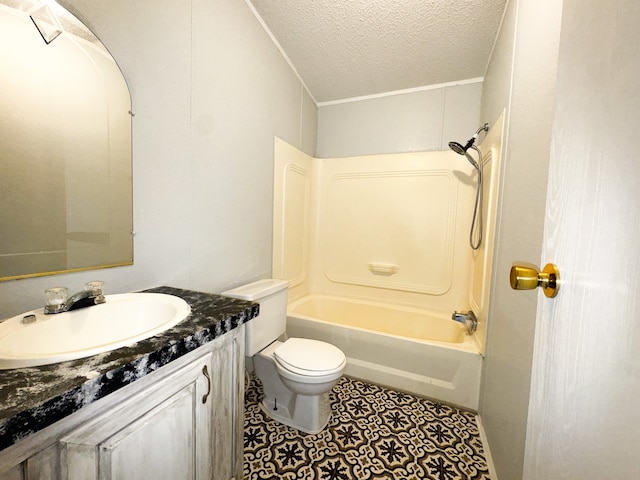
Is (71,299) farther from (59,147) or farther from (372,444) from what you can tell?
(372,444)

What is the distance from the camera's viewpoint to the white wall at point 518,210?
2.99ft

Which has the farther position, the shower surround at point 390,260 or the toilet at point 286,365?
the shower surround at point 390,260

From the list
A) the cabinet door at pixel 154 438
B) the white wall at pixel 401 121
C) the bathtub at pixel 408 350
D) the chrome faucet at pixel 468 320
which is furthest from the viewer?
the white wall at pixel 401 121

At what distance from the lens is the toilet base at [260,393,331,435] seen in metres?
1.45

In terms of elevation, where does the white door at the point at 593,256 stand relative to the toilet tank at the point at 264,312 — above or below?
above

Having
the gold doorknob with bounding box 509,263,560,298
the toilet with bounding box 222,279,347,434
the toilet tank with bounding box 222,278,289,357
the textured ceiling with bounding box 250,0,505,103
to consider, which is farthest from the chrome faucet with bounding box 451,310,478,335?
the textured ceiling with bounding box 250,0,505,103

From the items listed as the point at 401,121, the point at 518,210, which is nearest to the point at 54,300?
the point at 518,210

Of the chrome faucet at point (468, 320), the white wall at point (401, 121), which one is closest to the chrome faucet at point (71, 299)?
the chrome faucet at point (468, 320)

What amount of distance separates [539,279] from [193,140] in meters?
1.51

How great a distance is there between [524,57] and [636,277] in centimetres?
134

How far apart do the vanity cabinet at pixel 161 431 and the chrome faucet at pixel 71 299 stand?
Result: 40 centimetres

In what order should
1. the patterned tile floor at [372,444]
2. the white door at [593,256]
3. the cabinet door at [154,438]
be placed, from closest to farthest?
the white door at [593,256] < the cabinet door at [154,438] < the patterned tile floor at [372,444]

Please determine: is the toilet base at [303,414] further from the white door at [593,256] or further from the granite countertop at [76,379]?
the white door at [593,256]

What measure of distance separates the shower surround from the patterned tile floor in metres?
0.21
